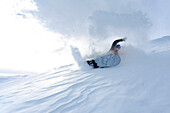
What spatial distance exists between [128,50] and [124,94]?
5598 millimetres

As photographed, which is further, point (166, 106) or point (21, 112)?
point (21, 112)

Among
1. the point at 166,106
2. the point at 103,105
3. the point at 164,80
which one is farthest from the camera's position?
the point at 164,80

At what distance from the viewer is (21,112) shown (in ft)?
4.99

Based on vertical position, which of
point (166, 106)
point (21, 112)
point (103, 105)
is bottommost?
point (166, 106)

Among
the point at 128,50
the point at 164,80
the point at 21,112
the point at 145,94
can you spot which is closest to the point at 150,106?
the point at 145,94

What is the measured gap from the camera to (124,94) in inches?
59.4

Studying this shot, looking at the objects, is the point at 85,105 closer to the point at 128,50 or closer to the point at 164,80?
the point at 164,80

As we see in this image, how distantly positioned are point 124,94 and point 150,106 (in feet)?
1.40

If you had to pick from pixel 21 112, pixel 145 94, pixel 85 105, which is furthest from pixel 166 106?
pixel 21 112

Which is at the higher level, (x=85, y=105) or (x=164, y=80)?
(x=85, y=105)

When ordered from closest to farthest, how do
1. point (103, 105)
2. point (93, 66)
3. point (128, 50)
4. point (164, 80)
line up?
point (103, 105), point (164, 80), point (93, 66), point (128, 50)

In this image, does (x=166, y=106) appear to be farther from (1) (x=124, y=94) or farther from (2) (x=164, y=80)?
(2) (x=164, y=80)

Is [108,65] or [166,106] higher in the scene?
[108,65]

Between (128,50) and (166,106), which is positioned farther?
(128,50)
